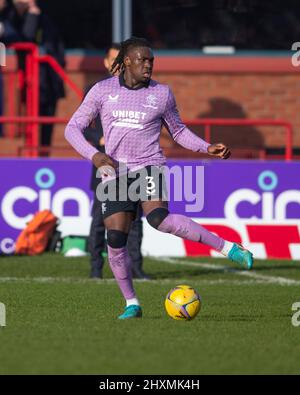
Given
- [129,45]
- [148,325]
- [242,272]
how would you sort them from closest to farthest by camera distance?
[148,325] < [129,45] < [242,272]

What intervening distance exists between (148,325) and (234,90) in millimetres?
10966

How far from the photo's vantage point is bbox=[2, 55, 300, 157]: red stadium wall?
63.8ft

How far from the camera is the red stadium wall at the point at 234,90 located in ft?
63.8

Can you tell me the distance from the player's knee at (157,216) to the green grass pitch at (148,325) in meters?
0.70

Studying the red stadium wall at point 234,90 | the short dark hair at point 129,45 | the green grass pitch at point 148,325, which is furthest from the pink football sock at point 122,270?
the red stadium wall at point 234,90

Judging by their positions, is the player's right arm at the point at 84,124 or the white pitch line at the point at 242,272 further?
the white pitch line at the point at 242,272

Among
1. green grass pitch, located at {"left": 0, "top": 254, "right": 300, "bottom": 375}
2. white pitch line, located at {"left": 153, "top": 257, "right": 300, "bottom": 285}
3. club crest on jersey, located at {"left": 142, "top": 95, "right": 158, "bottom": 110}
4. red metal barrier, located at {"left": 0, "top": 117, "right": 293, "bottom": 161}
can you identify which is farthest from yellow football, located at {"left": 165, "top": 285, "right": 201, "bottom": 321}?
red metal barrier, located at {"left": 0, "top": 117, "right": 293, "bottom": 161}

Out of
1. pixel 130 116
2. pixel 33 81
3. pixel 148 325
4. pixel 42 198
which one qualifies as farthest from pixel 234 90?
pixel 148 325

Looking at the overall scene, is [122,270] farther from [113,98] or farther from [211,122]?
[211,122]

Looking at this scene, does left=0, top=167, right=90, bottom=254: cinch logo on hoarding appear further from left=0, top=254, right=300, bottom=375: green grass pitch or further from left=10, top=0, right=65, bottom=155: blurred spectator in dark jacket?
left=10, top=0, right=65, bottom=155: blurred spectator in dark jacket

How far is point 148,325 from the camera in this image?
358 inches

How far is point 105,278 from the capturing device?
13.0 metres

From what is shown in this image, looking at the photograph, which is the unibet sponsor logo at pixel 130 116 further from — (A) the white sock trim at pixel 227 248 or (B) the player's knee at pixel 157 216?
(A) the white sock trim at pixel 227 248
